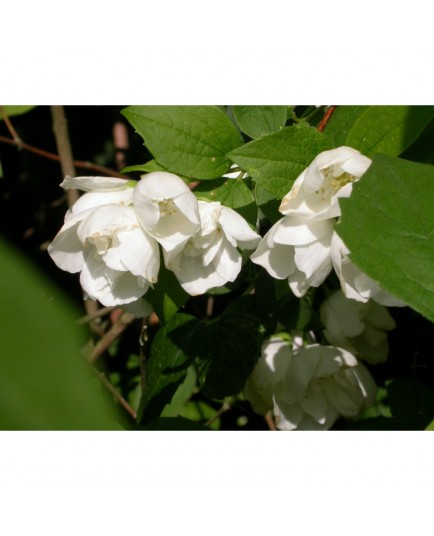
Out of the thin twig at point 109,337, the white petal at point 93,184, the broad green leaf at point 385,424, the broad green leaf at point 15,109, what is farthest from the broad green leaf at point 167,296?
the broad green leaf at point 15,109

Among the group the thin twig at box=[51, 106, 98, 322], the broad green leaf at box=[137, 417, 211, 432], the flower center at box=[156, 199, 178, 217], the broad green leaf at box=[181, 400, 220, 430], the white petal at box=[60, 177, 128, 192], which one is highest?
the white petal at box=[60, 177, 128, 192]

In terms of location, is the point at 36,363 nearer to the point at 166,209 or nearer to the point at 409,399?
the point at 166,209

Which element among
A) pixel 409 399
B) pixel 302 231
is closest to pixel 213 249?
pixel 302 231

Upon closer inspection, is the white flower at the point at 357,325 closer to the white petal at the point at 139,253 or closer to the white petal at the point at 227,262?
the white petal at the point at 227,262

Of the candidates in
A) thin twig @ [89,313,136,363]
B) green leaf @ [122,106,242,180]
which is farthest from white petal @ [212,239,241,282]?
thin twig @ [89,313,136,363]

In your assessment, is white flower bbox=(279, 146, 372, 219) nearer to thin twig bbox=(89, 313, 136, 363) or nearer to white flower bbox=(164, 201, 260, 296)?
white flower bbox=(164, 201, 260, 296)

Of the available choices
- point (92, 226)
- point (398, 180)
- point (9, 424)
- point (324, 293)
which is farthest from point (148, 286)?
point (9, 424)

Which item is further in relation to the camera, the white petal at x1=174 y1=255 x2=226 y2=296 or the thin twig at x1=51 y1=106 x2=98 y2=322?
the thin twig at x1=51 y1=106 x2=98 y2=322
